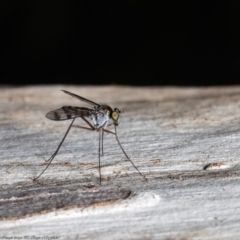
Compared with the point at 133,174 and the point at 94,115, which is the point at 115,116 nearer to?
the point at 94,115

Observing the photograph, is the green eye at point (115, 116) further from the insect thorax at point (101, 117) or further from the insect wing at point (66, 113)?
the insect wing at point (66, 113)
